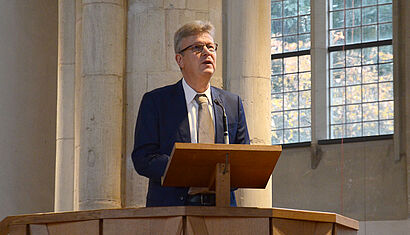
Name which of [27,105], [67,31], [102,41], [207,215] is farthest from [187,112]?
[27,105]

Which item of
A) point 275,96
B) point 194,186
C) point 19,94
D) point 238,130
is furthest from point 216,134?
point 275,96

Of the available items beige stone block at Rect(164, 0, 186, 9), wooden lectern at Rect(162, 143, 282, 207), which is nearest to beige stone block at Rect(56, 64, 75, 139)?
beige stone block at Rect(164, 0, 186, 9)

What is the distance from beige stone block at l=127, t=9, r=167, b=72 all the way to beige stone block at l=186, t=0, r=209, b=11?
17 centimetres

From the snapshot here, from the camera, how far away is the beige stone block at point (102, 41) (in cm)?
525

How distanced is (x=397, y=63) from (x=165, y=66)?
10.8m

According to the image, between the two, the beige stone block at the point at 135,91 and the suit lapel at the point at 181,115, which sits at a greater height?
the beige stone block at the point at 135,91

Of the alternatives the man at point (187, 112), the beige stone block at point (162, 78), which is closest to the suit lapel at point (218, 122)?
the man at point (187, 112)

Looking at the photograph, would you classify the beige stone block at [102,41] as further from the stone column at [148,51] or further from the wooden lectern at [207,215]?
the wooden lectern at [207,215]

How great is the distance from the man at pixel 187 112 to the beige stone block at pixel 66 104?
7.18ft

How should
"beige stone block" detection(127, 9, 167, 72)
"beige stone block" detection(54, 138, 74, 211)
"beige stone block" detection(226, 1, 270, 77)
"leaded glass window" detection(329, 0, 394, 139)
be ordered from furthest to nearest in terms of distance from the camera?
"leaded glass window" detection(329, 0, 394, 139), "beige stone block" detection(54, 138, 74, 211), "beige stone block" detection(226, 1, 270, 77), "beige stone block" detection(127, 9, 167, 72)

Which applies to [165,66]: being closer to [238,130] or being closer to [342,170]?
[238,130]

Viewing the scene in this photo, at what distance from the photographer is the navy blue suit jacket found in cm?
359

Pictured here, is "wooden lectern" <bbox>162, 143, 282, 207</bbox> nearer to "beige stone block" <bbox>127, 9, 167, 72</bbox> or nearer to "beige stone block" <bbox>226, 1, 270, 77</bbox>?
"beige stone block" <bbox>127, 9, 167, 72</bbox>

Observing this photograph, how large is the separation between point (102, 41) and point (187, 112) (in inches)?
62.9
